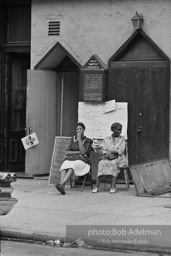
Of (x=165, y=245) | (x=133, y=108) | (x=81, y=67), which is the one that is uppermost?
(x=81, y=67)

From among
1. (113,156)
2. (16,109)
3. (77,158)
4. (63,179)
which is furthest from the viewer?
(16,109)

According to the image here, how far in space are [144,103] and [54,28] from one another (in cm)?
288

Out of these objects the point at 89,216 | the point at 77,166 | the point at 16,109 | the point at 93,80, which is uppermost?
the point at 93,80

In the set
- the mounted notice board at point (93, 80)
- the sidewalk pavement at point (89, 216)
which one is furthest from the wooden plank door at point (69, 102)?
the sidewalk pavement at point (89, 216)

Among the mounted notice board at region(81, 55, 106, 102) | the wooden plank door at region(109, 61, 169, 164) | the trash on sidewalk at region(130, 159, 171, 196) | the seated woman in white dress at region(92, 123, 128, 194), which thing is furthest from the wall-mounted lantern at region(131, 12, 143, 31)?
the trash on sidewalk at region(130, 159, 171, 196)

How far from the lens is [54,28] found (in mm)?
15133

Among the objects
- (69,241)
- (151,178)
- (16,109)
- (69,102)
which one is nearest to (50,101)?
(69,102)

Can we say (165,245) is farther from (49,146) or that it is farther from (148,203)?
(49,146)

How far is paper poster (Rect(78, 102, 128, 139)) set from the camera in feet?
46.7

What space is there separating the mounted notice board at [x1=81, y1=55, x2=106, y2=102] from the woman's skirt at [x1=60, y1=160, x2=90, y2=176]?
73.5 inches

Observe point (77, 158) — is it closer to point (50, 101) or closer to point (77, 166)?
point (77, 166)

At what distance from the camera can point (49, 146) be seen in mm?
15539

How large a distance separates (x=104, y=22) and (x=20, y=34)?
2.65 m

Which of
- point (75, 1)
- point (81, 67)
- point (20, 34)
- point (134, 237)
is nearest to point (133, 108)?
point (81, 67)
